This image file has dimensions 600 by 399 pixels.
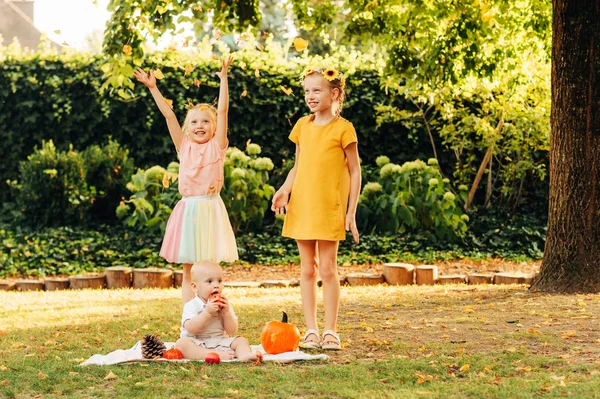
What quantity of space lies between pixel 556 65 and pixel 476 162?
5.75 metres

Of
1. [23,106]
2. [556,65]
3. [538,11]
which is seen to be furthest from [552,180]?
[23,106]

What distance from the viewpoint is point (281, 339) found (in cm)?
486

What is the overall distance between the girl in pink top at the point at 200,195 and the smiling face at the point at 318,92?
0.56 meters

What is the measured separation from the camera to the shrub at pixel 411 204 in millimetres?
11445

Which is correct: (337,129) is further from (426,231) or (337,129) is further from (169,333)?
(426,231)

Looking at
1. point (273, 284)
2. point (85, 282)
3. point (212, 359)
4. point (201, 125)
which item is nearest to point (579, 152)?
point (273, 284)

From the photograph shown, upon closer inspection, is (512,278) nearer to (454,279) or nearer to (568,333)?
(454,279)

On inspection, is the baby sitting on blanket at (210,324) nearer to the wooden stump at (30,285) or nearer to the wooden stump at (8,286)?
the wooden stump at (30,285)

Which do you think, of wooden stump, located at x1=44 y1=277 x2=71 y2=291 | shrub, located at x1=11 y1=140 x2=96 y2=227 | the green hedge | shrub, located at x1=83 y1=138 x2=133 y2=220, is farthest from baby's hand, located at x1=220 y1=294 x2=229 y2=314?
the green hedge

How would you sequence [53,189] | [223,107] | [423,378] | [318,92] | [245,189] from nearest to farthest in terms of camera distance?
[423,378] → [318,92] → [223,107] → [245,189] → [53,189]

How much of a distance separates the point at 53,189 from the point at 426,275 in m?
5.20

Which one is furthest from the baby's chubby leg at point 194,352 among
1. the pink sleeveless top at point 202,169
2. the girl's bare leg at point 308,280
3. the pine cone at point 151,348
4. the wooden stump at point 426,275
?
the wooden stump at point 426,275

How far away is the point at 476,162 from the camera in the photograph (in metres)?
13.3

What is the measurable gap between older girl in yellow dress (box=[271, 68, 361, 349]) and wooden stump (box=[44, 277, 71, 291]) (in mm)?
4471
